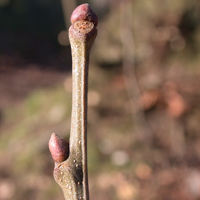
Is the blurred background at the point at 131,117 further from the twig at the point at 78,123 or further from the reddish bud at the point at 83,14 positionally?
the reddish bud at the point at 83,14

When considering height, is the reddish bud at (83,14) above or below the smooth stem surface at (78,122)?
above

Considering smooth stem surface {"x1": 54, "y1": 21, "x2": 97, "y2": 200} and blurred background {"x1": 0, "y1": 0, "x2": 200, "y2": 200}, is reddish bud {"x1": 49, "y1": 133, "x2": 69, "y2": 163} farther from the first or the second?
blurred background {"x1": 0, "y1": 0, "x2": 200, "y2": 200}

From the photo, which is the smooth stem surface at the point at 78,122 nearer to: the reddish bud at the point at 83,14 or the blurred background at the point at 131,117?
the reddish bud at the point at 83,14

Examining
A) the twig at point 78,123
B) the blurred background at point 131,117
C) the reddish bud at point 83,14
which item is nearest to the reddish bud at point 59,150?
the twig at point 78,123

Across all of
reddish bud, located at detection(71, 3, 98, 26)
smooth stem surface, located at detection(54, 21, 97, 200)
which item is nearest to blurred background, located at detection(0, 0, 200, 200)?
smooth stem surface, located at detection(54, 21, 97, 200)

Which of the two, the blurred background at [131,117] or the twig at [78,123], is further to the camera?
the blurred background at [131,117]

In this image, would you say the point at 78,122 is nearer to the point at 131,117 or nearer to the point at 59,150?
the point at 59,150

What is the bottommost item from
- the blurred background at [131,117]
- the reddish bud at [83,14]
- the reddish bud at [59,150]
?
the reddish bud at [59,150]
